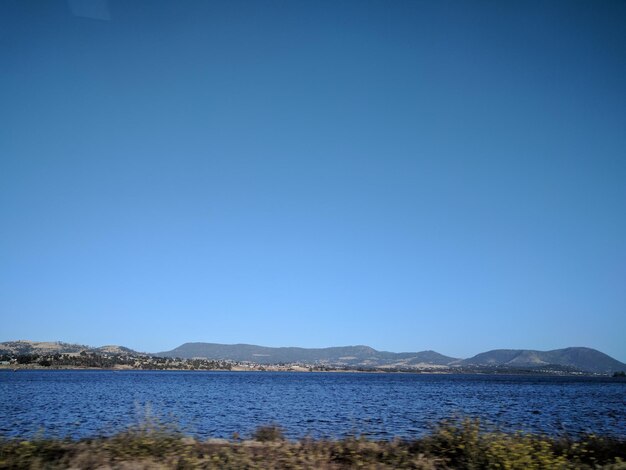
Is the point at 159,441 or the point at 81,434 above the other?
the point at 159,441

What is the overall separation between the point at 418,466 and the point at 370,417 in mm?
24292

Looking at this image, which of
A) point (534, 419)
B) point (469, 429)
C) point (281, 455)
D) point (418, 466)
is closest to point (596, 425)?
point (534, 419)

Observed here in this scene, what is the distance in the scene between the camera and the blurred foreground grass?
1137 centimetres

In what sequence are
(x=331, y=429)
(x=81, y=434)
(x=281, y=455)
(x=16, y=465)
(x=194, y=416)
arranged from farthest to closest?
(x=194, y=416)
(x=331, y=429)
(x=81, y=434)
(x=281, y=455)
(x=16, y=465)

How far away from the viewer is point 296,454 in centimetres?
1302

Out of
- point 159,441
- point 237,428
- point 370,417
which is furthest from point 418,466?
point 370,417

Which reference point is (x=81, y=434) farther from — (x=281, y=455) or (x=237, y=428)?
(x=281, y=455)

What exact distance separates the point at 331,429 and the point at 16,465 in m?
19.9

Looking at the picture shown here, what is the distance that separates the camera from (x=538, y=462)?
12.0 metres

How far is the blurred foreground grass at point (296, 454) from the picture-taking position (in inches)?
→ 448

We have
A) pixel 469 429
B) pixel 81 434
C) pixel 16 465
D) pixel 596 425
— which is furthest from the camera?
pixel 596 425

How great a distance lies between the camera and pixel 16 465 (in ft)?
35.4

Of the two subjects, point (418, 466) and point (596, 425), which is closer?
point (418, 466)

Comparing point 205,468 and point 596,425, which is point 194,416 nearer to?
point 205,468
